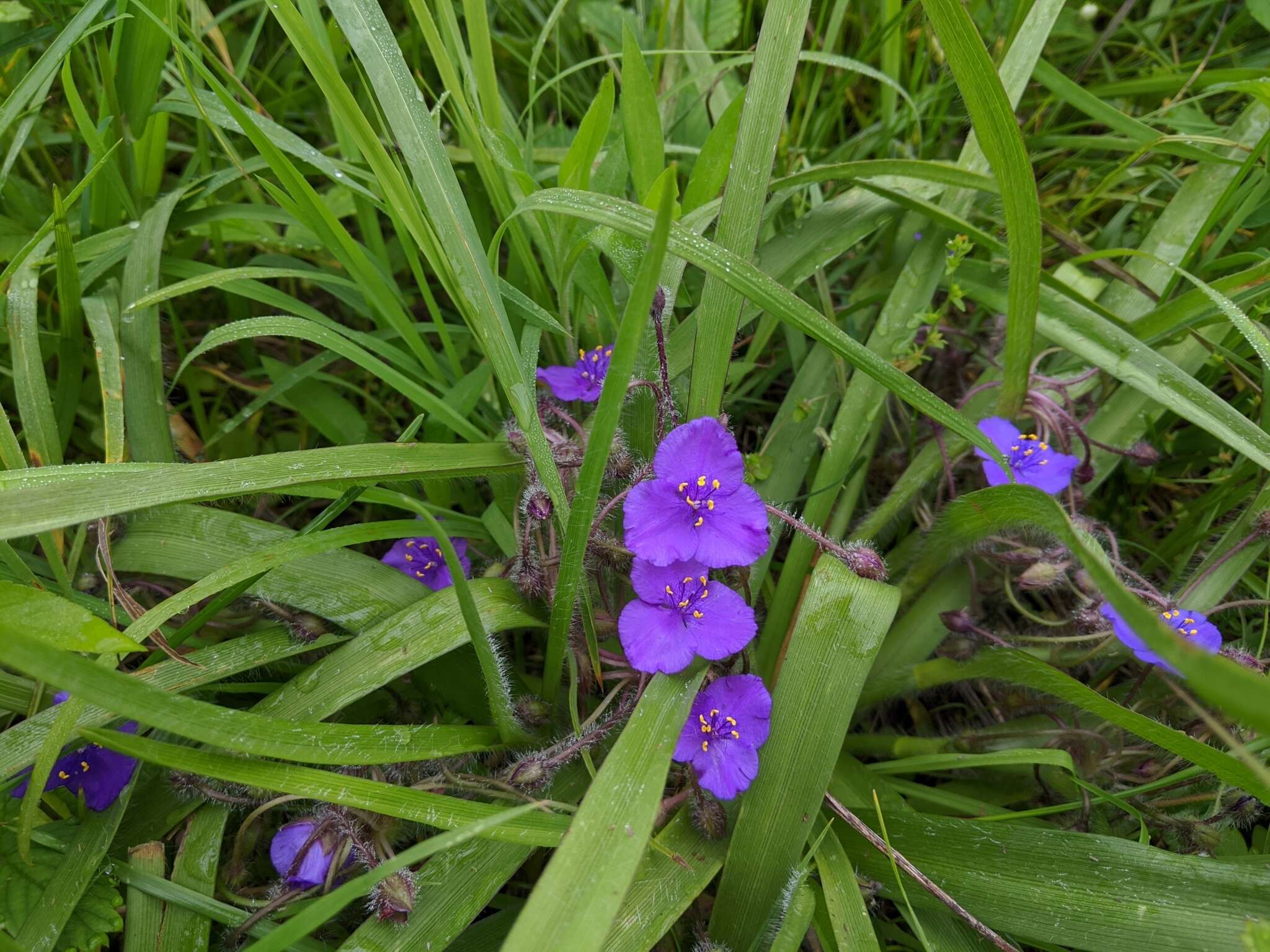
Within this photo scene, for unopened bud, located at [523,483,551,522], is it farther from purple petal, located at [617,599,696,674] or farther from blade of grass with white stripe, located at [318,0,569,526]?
purple petal, located at [617,599,696,674]

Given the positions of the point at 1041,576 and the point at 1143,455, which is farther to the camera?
the point at 1143,455

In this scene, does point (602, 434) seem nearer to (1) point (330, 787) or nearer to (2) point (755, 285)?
(2) point (755, 285)

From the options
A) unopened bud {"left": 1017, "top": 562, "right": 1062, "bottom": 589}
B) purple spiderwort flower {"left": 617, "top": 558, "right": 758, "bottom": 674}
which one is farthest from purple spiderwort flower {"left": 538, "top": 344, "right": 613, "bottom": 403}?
unopened bud {"left": 1017, "top": 562, "right": 1062, "bottom": 589}

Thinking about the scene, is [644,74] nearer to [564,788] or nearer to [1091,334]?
[1091,334]

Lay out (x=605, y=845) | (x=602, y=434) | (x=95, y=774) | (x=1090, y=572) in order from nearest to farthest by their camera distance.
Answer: (x=1090, y=572)
(x=605, y=845)
(x=602, y=434)
(x=95, y=774)

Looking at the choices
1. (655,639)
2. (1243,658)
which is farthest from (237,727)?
(1243,658)

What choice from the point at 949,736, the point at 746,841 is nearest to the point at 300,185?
the point at 746,841
